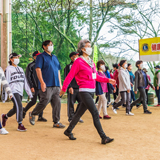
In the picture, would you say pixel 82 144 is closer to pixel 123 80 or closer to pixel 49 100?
pixel 49 100

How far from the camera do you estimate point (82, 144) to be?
5.20 metres

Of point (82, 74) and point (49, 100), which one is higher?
point (82, 74)

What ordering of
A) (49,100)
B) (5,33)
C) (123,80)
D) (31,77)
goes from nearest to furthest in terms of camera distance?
(49,100), (31,77), (123,80), (5,33)

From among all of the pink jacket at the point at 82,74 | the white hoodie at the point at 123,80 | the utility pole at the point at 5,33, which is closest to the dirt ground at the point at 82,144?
the pink jacket at the point at 82,74

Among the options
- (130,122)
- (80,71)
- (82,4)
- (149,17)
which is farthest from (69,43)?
(80,71)

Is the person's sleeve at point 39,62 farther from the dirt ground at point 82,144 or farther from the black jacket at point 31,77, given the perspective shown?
the dirt ground at point 82,144

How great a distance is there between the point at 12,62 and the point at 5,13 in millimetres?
8569

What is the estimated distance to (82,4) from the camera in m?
14.6

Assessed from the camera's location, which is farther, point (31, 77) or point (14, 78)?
point (31, 77)

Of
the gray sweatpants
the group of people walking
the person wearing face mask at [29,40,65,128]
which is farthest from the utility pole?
the gray sweatpants

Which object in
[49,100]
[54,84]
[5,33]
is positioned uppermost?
[5,33]

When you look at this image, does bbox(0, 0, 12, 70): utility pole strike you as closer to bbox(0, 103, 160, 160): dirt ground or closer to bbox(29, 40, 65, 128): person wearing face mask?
bbox(0, 103, 160, 160): dirt ground

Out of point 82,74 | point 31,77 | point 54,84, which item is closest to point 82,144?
point 82,74

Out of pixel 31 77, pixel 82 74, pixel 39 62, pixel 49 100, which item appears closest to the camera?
pixel 82 74
